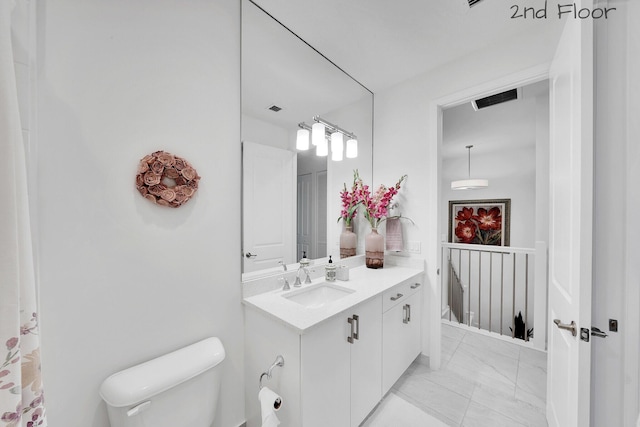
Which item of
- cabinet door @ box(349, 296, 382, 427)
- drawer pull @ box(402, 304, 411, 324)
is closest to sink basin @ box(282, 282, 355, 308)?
cabinet door @ box(349, 296, 382, 427)

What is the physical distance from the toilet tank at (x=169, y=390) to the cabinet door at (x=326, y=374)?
415 millimetres

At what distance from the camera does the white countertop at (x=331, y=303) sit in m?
1.15

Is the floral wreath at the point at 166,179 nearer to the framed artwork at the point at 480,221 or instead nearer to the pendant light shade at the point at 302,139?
the pendant light shade at the point at 302,139

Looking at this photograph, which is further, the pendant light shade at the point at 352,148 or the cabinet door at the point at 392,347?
the pendant light shade at the point at 352,148

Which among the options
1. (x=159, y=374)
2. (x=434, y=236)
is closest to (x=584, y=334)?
(x=434, y=236)

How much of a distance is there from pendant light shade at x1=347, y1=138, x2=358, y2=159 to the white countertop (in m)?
1.06

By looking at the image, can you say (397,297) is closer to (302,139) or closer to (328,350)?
(328,350)

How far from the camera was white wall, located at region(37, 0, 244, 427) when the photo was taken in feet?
2.85

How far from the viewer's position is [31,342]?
583 millimetres

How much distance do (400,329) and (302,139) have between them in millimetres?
1598

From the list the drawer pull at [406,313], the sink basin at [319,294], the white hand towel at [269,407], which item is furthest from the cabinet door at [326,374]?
the drawer pull at [406,313]

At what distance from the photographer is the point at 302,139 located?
1.79 meters

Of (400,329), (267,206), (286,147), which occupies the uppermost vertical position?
(286,147)

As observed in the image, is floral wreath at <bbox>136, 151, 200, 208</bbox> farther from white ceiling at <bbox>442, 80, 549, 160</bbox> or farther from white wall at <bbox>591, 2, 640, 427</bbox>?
white ceiling at <bbox>442, 80, 549, 160</bbox>
